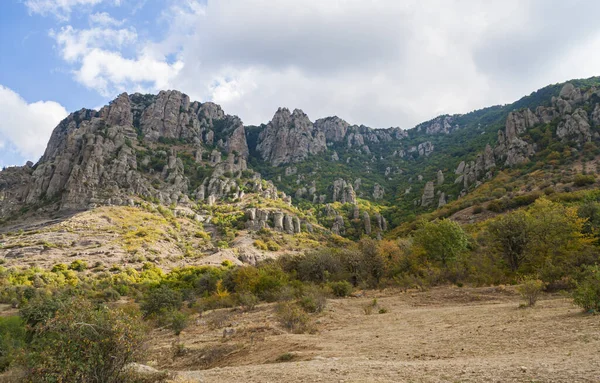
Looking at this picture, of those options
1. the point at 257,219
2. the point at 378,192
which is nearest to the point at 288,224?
the point at 257,219

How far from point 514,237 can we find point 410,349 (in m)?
19.1

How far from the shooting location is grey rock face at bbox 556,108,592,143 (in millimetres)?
63969

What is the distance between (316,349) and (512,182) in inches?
2559

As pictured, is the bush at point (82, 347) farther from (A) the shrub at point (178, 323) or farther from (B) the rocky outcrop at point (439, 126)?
(B) the rocky outcrop at point (439, 126)

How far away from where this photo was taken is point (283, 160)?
144 m

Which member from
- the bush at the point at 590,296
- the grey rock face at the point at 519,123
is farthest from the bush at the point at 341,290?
the grey rock face at the point at 519,123

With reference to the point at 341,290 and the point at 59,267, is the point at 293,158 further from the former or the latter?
the point at 341,290

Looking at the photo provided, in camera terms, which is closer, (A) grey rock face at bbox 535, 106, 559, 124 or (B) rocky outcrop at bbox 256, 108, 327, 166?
(A) grey rock face at bbox 535, 106, 559, 124

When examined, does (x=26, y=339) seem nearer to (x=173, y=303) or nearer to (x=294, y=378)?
(x=173, y=303)

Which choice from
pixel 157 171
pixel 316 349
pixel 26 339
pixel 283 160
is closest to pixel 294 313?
pixel 316 349

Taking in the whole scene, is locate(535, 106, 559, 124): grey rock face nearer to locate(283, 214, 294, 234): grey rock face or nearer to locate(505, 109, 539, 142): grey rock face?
locate(505, 109, 539, 142): grey rock face

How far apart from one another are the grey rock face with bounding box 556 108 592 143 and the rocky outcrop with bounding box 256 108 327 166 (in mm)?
92753

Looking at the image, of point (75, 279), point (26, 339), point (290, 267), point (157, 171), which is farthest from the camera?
point (157, 171)

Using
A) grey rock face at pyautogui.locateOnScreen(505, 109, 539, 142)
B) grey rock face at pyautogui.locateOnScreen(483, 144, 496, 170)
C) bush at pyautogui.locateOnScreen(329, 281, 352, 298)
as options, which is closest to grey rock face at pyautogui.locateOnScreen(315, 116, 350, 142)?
grey rock face at pyautogui.locateOnScreen(505, 109, 539, 142)
